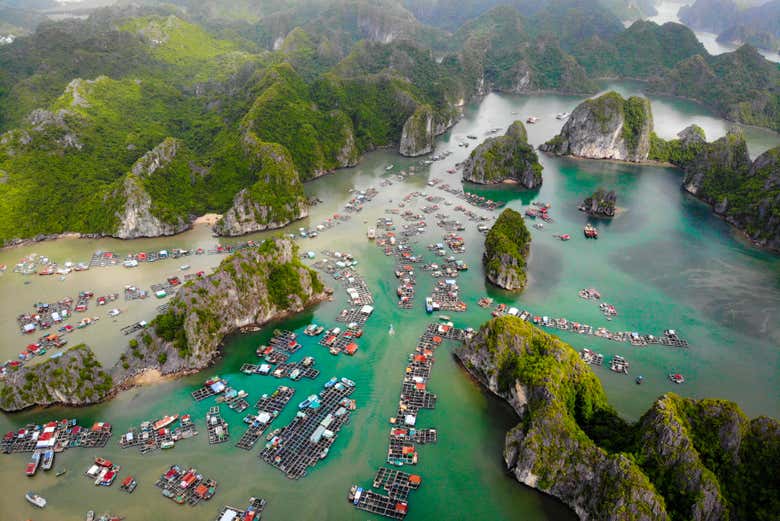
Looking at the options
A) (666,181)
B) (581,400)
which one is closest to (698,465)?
(581,400)

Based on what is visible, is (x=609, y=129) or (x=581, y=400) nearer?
(x=581, y=400)

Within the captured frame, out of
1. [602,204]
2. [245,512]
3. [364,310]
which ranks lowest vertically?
[245,512]

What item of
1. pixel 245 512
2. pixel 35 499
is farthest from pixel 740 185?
pixel 35 499

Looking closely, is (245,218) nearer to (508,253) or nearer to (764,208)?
(508,253)

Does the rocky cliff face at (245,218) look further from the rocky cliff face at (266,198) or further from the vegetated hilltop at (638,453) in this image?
the vegetated hilltop at (638,453)

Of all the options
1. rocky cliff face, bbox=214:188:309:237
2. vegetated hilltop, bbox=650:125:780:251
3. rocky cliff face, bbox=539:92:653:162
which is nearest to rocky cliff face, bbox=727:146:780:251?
vegetated hilltop, bbox=650:125:780:251

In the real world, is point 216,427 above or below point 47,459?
above

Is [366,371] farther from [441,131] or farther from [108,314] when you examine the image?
[441,131]
